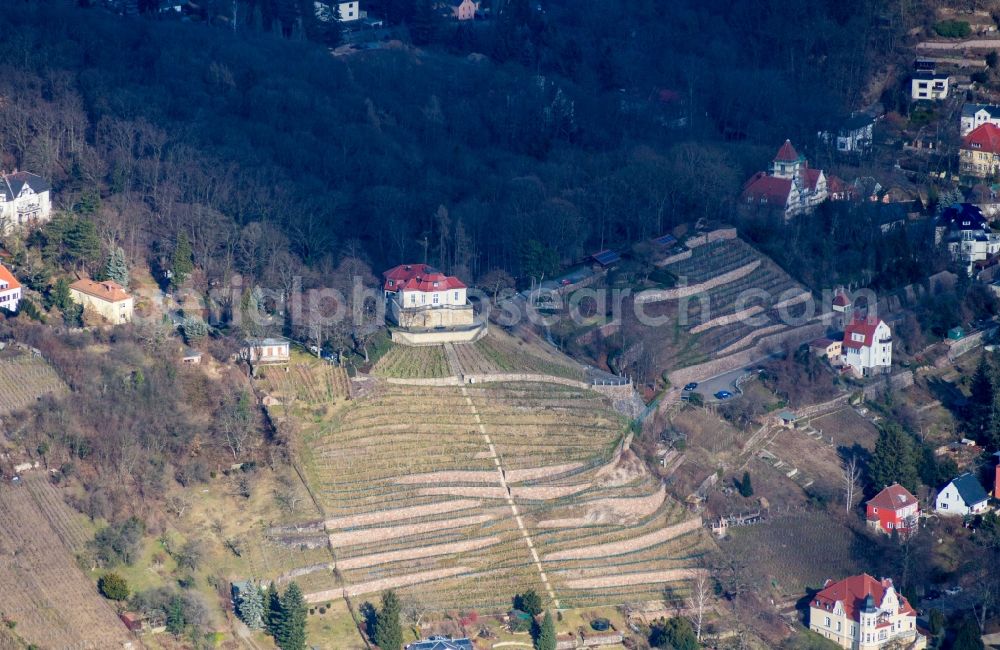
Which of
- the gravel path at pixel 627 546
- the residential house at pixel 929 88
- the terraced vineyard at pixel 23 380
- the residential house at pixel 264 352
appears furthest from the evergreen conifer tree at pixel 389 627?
the residential house at pixel 929 88

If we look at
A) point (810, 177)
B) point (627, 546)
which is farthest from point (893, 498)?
point (810, 177)

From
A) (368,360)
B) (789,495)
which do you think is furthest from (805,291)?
(368,360)

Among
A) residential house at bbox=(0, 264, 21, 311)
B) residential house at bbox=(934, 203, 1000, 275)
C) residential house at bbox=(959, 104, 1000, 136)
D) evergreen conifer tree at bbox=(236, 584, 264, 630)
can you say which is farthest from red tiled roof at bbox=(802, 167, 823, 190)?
evergreen conifer tree at bbox=(236, 584, 264, 630)

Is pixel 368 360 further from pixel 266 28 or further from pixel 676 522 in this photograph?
pixel 266 28

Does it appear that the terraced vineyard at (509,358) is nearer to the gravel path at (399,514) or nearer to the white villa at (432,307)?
the white villa at (432,307)

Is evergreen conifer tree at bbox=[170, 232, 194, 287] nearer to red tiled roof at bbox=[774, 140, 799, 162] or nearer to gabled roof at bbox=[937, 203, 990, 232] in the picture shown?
red tiled roof at bbox=[774, 140, 799, 162]

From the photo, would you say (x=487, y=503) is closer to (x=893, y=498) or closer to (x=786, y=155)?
(x=893, y=498)

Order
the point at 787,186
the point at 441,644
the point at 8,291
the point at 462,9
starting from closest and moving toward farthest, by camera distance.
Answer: the point at 441,644 → the point at 8,291 → the point at 787,186 → the point at 462,9
